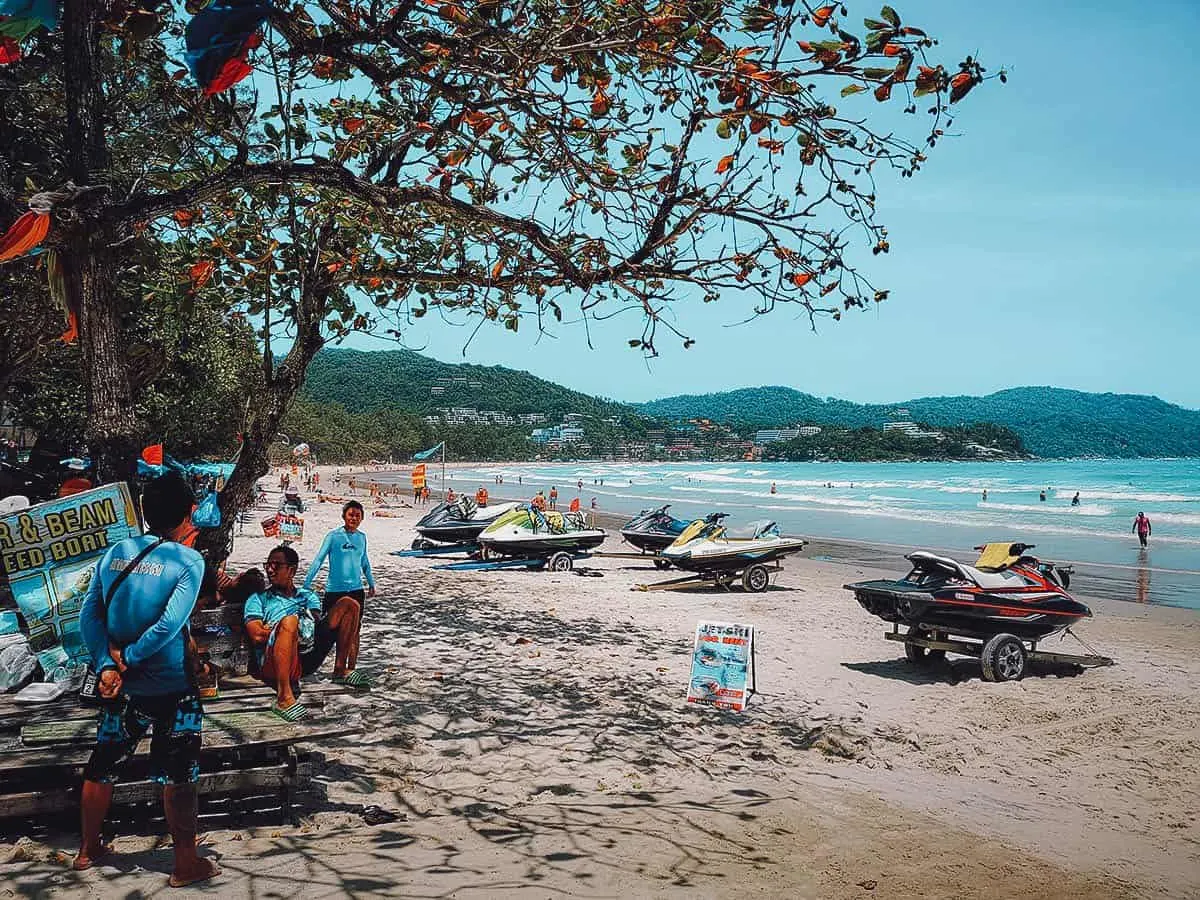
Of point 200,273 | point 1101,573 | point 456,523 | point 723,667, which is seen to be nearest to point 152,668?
point 200,273

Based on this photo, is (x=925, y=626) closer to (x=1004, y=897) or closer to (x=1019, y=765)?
(x=1019, y=765)

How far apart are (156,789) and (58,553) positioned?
1.77 meters

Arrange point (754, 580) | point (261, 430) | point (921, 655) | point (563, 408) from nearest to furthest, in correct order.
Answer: point (261, 430) < point (921, 655) < point (754, 580) < point (563, 408)

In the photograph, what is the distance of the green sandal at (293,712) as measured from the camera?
4.80 metres

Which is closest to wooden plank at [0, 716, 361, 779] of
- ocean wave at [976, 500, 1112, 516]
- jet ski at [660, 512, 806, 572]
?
jet ski at [660, 512, 806, 572]

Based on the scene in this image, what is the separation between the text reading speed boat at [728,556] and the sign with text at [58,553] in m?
11.0

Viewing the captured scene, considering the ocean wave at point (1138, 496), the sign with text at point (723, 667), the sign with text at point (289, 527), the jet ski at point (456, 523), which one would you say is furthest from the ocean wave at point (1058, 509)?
the sign with text at point (723, 667)

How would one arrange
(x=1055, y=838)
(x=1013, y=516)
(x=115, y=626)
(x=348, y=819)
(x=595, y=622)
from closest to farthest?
(x=115, y=626) < (x=348, y=819) < (x=1055, y=838) < (x=595, y=622) < (x=1013, y=516)

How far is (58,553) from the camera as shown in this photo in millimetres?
5055

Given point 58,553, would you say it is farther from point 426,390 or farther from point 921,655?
point 426,390

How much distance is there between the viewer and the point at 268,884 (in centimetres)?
375

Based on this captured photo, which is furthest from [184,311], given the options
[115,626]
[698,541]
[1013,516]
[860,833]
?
[1013,516]

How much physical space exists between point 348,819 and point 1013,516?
41.8 meters

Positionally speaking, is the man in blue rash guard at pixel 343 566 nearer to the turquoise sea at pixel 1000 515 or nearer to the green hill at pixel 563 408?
the turquoise sea at pixel 1000 515
